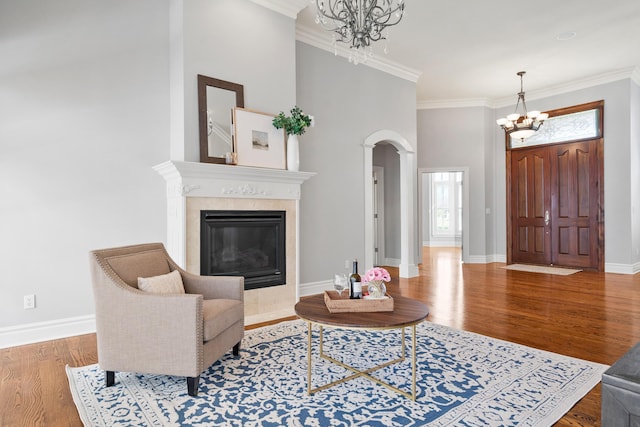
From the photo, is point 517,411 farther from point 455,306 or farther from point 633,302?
point 633,302

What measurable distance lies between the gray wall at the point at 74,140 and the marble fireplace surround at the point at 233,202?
387 mm

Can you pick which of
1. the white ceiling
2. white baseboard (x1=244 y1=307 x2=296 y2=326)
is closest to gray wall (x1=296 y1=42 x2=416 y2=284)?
the white ceiling

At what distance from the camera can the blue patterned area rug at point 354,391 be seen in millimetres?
1979

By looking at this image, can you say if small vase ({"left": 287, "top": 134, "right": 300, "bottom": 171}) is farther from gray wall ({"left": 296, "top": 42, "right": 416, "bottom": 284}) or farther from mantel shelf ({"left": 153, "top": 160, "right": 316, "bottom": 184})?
gray wall ({"left": 296, "top": 42, "right": 416, "bottom": 284})

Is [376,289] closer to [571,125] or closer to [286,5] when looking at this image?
[286,5]

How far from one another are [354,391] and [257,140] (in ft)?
8.86

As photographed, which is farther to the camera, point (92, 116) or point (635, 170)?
point (635, 170)

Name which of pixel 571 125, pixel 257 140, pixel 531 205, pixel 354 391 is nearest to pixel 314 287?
pixel 257 140

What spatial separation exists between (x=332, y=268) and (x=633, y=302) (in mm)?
3666

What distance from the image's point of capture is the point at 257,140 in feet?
13.2

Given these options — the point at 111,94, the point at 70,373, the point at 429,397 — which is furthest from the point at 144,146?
the point at 429,397

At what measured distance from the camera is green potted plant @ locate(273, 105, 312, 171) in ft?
13.4

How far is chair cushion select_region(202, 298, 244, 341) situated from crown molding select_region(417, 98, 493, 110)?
22.4ft

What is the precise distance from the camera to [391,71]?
19.9 feet
